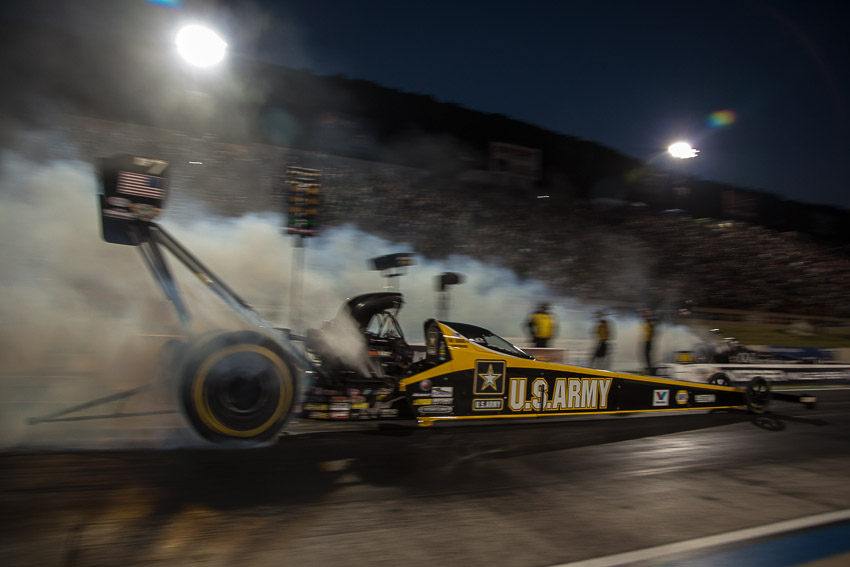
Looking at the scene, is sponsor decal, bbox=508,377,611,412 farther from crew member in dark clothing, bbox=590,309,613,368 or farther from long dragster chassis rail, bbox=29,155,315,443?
crew member in dark clothing, bbox=590,309,613,368

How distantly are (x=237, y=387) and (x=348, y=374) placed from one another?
130 cm

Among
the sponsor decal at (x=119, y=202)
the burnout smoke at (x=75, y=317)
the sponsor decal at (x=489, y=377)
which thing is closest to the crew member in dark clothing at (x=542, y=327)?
the sponsor decal at (x=489, y=377)

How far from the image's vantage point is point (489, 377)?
6043 mm

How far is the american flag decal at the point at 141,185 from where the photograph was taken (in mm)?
4668

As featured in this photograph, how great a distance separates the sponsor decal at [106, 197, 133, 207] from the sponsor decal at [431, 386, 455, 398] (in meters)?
3.18

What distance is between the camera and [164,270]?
16.5ft

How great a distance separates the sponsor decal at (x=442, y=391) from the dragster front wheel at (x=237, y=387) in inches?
58.3

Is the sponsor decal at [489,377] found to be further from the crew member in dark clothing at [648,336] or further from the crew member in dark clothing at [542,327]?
the crew member in dark clothing at [648,336]

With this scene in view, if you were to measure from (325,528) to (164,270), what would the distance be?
2746 mm

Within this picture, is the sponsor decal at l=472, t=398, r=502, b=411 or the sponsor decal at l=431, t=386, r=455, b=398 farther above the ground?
the sponsor decal at l=431, t=386, r=455, b=398

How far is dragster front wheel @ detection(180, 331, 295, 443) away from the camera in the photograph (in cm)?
471

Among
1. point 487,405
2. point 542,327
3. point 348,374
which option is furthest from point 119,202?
point 542,327

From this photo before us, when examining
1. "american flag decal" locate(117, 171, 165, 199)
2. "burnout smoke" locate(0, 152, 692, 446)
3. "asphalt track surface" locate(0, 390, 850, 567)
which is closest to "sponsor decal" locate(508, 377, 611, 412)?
"asphalt track surface" locate(0, 390, 850, 567)

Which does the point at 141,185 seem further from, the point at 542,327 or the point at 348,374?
the point at 542,327
